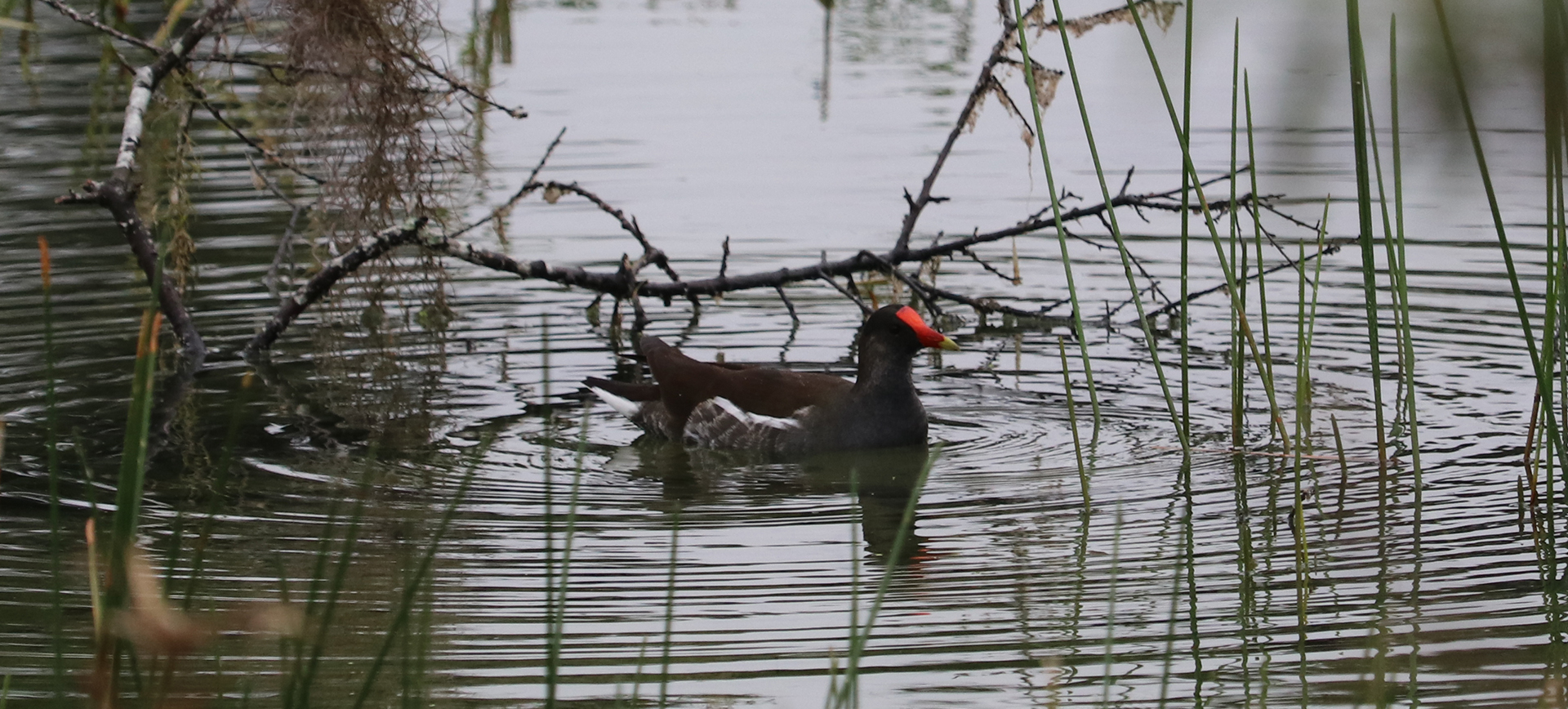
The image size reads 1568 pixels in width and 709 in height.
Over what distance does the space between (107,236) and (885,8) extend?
37.0ft

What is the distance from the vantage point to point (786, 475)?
275 inches

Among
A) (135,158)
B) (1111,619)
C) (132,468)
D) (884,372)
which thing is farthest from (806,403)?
(132,468)

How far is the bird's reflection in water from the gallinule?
0.20 ft

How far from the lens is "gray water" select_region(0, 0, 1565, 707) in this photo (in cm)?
428

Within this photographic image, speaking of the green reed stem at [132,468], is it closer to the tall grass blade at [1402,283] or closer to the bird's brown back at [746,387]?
the tall grass blade at [1402,283]

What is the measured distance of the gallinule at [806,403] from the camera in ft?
24.0

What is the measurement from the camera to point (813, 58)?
18.1 meters

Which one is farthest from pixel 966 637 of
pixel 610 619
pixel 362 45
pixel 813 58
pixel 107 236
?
pixel 813 58

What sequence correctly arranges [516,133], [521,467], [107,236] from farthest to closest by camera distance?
[516,133], [107,236], [521,467]

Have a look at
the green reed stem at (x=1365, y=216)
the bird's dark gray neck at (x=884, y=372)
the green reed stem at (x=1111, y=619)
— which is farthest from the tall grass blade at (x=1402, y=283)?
the bird's dark gray neck at (x=884, y=372)

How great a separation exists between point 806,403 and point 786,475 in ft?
1.99

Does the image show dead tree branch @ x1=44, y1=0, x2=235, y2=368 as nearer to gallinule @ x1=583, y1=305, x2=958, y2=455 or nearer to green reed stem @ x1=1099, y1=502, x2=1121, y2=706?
gallinule @ x1=583, y1=305, x2=958, y2=455

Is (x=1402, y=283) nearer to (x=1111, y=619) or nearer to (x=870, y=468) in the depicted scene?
(x=1111, y=619)

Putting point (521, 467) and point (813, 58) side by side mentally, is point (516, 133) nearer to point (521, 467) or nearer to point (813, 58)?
point (813, 58)
